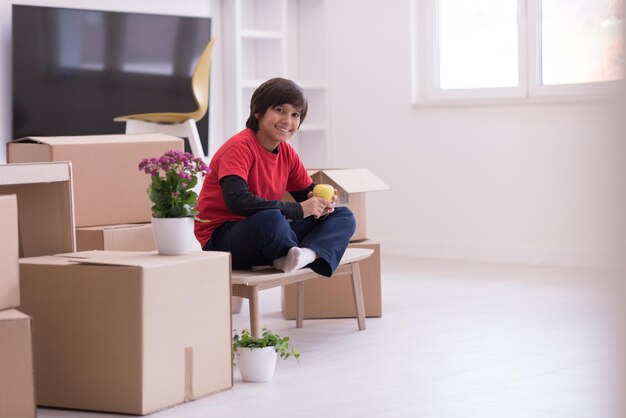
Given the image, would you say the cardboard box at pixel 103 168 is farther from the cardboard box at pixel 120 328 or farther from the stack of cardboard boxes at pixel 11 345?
the stack of cardboard boxes at pixel 11 345

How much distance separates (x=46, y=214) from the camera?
224 centimetres

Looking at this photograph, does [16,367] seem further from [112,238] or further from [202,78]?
[202,78]

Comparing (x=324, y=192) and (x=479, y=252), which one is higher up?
(x=324, y=192)

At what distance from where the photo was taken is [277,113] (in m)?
2.80

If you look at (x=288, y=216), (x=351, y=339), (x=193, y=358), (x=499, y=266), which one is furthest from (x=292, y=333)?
(x=499, y=266)

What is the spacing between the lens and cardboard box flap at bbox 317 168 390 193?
317 centimetres

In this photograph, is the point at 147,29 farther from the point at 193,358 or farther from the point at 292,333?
the point at 193,358

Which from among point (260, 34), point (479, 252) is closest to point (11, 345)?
point (479, 252)

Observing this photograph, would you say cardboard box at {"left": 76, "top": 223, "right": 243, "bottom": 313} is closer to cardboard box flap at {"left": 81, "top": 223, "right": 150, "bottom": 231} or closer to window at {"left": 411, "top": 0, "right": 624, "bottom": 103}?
cardboard box flap at {"left": 81, "top": 223, "right": 150, "bottom": 231}

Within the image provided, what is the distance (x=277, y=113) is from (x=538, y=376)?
1.13 meters

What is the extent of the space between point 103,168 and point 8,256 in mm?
876

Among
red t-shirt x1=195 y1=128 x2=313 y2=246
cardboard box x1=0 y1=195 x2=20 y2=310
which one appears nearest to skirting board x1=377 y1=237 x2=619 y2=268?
red t-shirt x1=195 y1=128 x2=313 y2=246

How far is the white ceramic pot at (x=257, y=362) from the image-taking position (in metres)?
2.34

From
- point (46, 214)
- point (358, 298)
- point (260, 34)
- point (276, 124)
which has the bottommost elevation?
point (358, 298)
